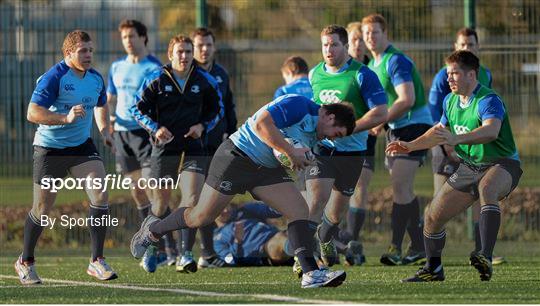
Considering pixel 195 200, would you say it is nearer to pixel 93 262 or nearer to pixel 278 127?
pixel 93 262

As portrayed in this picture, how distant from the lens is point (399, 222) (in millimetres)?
14031

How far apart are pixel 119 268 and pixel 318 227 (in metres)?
2.16

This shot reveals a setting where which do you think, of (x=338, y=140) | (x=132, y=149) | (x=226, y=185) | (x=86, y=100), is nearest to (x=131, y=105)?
(x=132, y=149)

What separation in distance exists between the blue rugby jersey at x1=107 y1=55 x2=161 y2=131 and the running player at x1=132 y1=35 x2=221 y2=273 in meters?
1.19

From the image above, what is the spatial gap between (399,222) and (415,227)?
0.20m

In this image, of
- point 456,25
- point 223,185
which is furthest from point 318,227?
point 456,25

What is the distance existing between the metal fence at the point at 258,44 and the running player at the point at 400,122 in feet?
8.83

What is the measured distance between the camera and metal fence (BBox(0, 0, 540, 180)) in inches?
652

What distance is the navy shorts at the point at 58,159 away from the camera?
11.9 metres

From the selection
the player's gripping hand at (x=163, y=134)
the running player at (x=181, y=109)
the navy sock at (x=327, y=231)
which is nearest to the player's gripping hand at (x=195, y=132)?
the running player at (x=181, y=109)

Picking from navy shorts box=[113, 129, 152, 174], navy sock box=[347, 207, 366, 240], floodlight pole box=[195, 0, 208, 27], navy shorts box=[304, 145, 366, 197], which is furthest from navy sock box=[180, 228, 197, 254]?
floodlight pole box=[195, 0, 208, 27]

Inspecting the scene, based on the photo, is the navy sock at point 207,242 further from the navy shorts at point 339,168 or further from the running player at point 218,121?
the navy shorts at point 339,168

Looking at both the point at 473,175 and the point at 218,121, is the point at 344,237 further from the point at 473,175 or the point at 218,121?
the point at 473,175

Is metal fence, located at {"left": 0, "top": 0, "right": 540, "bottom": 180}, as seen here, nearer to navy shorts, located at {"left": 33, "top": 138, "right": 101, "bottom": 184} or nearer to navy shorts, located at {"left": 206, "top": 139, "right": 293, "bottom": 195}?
navy shorts, located at {"left": 33, "top": 138, "right": 101, "bottom": 184}
